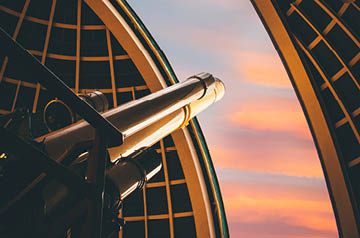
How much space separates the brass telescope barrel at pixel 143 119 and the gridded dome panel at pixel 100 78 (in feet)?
27.6

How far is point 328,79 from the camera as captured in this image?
16797 mm

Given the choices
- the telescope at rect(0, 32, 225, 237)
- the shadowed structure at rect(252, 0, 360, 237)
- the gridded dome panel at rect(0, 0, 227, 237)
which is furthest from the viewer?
the gridded dome panel at rect(0, 0, 227, 237)

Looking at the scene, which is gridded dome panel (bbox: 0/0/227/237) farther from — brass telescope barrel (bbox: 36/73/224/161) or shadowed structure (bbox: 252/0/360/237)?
brass telescope barrel (bbox: 36/73/224/161)

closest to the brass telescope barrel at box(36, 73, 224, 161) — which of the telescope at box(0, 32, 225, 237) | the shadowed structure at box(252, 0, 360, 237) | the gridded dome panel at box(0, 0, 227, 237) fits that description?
the telescope at box(0, 32, 225, 237)

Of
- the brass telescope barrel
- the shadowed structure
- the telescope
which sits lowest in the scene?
the telescope

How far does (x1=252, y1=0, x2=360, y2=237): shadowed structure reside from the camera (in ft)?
51.6

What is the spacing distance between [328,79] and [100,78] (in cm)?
1329

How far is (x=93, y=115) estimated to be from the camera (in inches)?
161

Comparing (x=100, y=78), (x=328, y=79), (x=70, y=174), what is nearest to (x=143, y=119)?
(x=70, y=174)

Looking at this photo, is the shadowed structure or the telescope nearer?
the telescope

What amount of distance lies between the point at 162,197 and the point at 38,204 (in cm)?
1877

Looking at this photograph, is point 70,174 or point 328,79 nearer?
point 70,174

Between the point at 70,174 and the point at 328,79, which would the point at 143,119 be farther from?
the point at 328,79

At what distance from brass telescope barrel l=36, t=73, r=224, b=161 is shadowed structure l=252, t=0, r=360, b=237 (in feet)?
18.0
